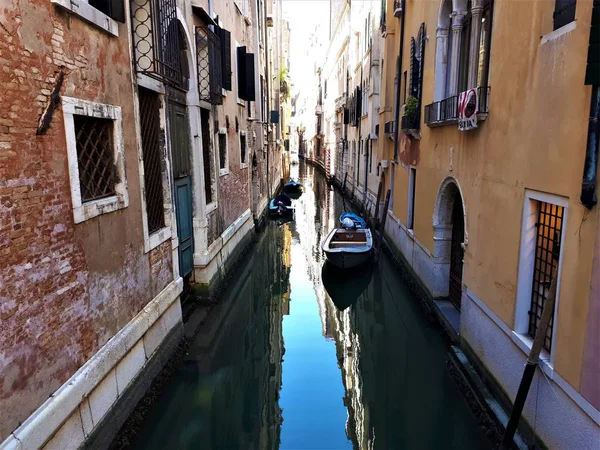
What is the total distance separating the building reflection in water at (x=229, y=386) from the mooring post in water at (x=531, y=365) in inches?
86.8

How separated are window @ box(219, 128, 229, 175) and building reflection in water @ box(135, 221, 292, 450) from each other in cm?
251

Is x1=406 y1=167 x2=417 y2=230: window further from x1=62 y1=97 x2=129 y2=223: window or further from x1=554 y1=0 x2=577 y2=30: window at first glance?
x1=62 y1=97 x2=129 y2=223: window

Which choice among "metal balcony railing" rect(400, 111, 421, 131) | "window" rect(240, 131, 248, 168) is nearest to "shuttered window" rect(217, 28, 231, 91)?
"window" rect(240, 131, 248, 168)

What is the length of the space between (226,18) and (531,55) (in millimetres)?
7231

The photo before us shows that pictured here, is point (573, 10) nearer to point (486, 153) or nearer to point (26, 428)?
point (486, 153)

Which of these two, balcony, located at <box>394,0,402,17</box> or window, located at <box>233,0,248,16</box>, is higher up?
window, located at <box>233,0,248,16</box>

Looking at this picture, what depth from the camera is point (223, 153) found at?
9297mm

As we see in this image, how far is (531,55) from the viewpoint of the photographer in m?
3.87

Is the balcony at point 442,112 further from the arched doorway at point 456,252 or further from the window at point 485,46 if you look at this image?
the arched doorway at point 456,252

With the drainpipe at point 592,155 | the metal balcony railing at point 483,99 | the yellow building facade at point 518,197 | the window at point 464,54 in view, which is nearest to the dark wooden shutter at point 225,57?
the yellow building facade at point 518,197

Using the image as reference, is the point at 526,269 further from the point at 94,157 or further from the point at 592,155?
the point at 94,157

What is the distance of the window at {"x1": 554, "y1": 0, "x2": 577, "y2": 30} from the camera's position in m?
3.34

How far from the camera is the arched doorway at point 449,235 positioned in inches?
270

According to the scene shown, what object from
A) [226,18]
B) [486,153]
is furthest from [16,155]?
[226,18]
